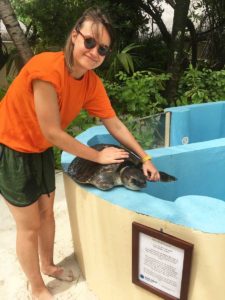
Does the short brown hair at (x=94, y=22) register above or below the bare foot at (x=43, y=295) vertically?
above

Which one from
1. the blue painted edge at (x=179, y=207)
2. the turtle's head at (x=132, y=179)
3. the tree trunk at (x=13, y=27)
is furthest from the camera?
the tree trunk at (x=13, y=27)

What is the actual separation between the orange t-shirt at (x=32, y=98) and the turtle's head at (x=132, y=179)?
1.23ft

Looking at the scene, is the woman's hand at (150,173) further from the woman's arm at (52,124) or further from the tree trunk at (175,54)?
the tree trunk at (175,54)

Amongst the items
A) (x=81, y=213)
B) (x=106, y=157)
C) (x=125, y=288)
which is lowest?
(x=125, y=288)

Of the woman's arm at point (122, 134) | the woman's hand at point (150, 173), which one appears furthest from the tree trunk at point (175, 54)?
the woman's hand at point (150, 173)

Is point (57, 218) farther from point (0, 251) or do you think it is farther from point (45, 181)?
point (45, 181)

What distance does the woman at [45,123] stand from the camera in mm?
1418

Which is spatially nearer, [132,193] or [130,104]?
[132,193]

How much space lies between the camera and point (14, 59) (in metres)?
5.42

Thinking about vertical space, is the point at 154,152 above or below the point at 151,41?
below

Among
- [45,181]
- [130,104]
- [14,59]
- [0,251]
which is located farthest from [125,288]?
[14,59]

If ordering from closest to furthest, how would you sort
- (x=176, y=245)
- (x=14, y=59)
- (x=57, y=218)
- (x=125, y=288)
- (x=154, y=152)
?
(x=176, y=245), (x=125, y=288), (x=154, y=152), (x=57, y=218), (x=14, y=59)

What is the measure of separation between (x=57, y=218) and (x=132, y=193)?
54.9 inches

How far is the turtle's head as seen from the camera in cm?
160
